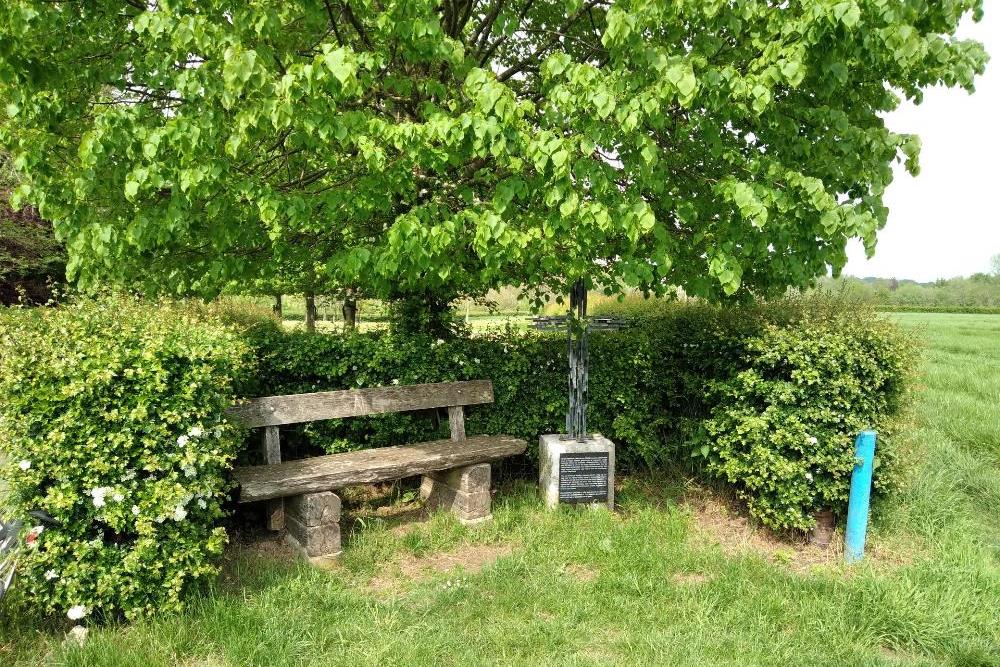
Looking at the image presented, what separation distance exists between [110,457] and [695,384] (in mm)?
4635

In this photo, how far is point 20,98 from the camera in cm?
400

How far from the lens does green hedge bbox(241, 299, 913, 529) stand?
461 centimetres

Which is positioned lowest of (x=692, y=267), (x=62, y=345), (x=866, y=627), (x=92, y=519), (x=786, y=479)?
(x=866, y=627)

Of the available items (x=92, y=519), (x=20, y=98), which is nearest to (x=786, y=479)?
(x=92, y=519)

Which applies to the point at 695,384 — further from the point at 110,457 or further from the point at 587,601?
the point at 110,457

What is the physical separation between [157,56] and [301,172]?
148cm

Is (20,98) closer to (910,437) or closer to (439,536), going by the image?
(439,536)

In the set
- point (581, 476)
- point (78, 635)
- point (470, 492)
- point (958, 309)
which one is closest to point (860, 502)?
point (581, 476)

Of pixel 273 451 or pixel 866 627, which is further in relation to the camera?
pixel 273 451

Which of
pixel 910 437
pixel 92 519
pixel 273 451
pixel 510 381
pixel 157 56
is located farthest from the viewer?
pixel 510 381

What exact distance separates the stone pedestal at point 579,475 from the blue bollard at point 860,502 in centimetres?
179

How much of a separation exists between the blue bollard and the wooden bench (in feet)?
8.32

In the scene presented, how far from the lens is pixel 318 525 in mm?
4098

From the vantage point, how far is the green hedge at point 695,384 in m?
4.61
